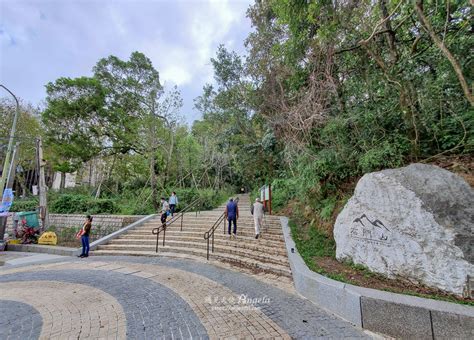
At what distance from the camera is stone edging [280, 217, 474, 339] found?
2793mm

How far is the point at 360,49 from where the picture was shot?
6.95m

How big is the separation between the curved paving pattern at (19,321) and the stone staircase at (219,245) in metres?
4.02

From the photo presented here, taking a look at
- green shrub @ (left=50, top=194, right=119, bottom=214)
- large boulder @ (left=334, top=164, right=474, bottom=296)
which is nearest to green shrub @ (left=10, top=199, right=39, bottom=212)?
green shrub @ (left=50, top=194, right=119, bottom=214)

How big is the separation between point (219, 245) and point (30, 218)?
1086 cm

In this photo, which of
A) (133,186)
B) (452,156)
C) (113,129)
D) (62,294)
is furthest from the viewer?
(133,186)

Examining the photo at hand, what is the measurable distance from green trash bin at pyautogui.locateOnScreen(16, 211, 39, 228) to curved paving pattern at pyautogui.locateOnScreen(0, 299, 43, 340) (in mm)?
9063

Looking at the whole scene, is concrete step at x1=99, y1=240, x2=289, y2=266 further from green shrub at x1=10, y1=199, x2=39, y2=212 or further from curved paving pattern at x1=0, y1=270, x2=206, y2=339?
green shrub at x1=10, y1=199, x2=39, y2=212

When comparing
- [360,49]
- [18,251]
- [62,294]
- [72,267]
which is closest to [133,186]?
[18,251]

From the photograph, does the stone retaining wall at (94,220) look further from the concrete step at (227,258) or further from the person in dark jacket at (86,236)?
the person in dark jacket at (86,236)

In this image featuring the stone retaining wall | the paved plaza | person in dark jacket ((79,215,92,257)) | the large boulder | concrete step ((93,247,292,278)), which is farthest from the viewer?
the stone retaining wall

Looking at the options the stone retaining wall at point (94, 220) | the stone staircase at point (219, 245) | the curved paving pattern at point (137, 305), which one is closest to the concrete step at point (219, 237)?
the stone staircase at point (219, 245)

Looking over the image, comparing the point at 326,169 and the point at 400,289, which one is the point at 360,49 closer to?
the point at 326,169

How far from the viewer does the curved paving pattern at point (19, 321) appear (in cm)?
340

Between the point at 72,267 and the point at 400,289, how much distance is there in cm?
875
